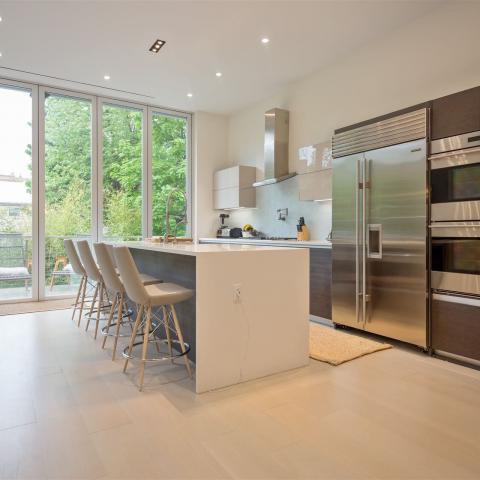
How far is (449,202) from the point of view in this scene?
117 inches

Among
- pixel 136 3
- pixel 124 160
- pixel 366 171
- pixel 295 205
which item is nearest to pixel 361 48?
pixel 366 171

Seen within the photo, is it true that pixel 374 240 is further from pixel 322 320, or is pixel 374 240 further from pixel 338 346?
pixel 322 320

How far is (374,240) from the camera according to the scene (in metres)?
3.57

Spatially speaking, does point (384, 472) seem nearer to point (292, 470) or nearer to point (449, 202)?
point (292, 470)

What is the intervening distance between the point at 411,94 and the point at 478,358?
249 cm

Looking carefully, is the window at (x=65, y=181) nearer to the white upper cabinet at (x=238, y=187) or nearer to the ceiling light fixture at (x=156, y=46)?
the ceiling light fixture at (x=156, y=46)

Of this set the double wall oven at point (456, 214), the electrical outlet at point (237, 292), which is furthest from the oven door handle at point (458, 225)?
the electrical outlet at point (237, 292)

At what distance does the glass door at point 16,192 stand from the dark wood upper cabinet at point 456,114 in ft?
17.0

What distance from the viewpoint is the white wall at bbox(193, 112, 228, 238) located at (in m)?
6.65

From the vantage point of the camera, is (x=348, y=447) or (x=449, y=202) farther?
(x=449, y=202)

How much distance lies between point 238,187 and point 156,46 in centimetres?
240

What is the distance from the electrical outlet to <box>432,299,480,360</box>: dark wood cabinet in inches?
66.0

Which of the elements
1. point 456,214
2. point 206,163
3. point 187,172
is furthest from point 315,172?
point 187,172

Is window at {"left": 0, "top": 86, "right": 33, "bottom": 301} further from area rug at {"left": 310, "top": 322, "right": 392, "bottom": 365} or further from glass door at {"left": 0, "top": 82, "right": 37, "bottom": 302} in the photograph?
area rug at {"left": 310, "top": 322, "right": 392, "bottom": 365}
